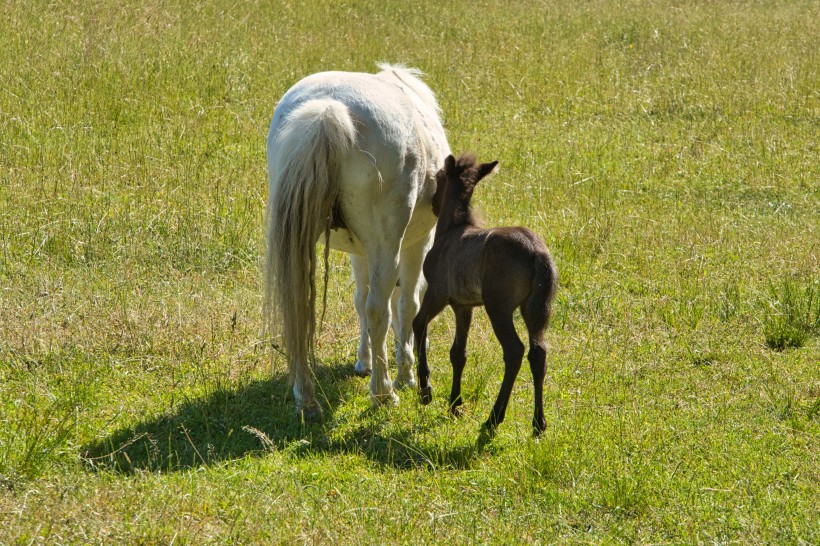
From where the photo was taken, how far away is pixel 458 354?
500 cm

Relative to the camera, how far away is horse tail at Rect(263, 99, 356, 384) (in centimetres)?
446

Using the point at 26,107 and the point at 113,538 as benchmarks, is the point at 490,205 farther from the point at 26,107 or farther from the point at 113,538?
the point at 113,538

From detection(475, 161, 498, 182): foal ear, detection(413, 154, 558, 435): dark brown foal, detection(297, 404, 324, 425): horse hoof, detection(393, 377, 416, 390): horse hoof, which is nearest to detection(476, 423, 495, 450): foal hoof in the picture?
detection(413, 154, 558, 435): dark brown foal

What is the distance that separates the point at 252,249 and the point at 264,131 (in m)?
3.01

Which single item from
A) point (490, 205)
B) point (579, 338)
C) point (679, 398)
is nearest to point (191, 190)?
point (490, 205)

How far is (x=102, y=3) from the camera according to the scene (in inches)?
479

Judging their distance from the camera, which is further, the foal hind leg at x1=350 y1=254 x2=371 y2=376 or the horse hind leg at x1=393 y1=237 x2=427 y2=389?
the foal hind leg at x1=350 y1=254 x2=371 y2=376

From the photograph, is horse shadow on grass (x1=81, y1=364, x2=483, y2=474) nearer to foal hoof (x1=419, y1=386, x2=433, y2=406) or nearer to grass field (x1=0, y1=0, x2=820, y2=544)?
grass field (x1=0, y1=0, x2=820, y2=544)

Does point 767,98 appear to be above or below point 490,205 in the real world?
above

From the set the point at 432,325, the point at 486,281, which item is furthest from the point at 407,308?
the point at 486,281

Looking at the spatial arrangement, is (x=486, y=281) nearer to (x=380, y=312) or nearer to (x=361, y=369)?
(x=380, y=312)

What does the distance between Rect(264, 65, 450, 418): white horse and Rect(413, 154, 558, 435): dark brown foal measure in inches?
8.4

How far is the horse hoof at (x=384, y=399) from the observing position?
5141 mm

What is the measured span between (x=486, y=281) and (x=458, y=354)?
1.89 feet
